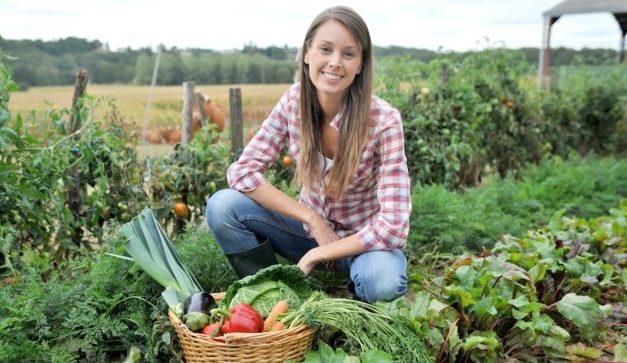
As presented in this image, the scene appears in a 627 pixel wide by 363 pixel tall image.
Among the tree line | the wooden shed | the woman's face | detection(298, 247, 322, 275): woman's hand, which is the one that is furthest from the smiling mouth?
the wooden shed

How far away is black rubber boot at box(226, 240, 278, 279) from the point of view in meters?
2.87

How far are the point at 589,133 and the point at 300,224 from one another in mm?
6407

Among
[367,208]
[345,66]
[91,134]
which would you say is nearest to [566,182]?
[367,208]

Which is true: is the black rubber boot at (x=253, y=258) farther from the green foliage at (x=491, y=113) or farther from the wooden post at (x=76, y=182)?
the green foliage at (x=491, y=113)

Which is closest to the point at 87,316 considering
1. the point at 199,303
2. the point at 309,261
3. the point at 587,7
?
the point at 199,303

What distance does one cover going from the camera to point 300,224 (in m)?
3.01

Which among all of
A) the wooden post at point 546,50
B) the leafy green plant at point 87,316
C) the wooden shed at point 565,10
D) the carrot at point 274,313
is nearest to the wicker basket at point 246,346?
the carrot at point 274,313

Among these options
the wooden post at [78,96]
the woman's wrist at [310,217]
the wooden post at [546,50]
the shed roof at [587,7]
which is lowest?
the woman's wrist at [310,217]

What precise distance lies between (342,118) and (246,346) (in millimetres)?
1068

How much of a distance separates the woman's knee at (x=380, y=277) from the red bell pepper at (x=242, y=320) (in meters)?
0.56

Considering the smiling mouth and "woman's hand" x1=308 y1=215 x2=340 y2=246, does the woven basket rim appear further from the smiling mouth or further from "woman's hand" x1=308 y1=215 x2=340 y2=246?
the smiling mouth

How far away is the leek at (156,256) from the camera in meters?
2.59

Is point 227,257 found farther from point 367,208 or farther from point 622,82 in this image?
point 622,82

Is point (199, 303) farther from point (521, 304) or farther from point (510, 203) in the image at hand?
point (510, 203)
